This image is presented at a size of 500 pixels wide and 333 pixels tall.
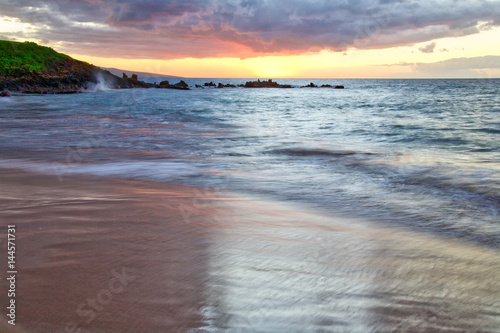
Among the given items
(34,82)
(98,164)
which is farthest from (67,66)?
(98,164)

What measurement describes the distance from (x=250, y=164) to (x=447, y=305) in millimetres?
4752

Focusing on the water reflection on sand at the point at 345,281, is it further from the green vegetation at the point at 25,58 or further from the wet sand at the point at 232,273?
the green vegetation at the point at 25,58

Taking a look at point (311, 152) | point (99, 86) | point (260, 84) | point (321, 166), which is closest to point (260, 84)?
point (260, 84)

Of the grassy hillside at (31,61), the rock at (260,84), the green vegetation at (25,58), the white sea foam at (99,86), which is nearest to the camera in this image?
the green vegetation at (25,58)

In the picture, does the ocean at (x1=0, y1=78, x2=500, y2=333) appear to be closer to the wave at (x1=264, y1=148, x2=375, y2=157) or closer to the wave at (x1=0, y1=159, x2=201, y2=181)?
the wave at (x1=0, y1=159, x2=201, y2=181)

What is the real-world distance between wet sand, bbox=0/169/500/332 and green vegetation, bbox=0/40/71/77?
3976 cm

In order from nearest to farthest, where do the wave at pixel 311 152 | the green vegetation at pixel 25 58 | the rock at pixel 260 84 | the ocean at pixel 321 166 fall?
the ocean at pixel 321 166 → the wave at pixel 311 152 → the green vegetation at pixel 25 58 → the rock at pixel 260 84

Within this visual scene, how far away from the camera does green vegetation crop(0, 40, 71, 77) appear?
35.7m

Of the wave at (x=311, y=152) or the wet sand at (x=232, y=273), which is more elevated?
the wave at (x=311, y=152)

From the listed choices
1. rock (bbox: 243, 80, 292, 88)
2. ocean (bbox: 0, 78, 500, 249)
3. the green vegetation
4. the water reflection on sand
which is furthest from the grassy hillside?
rock (bbox: 243, 80, 292, 88)

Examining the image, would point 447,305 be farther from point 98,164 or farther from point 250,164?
point 98,164

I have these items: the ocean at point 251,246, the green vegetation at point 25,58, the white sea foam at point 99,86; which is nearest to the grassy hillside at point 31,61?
the green vegetation at point 25,58

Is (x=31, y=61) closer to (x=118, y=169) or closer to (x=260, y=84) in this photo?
(x=118, y=169)

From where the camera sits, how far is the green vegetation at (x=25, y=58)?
3567cm
